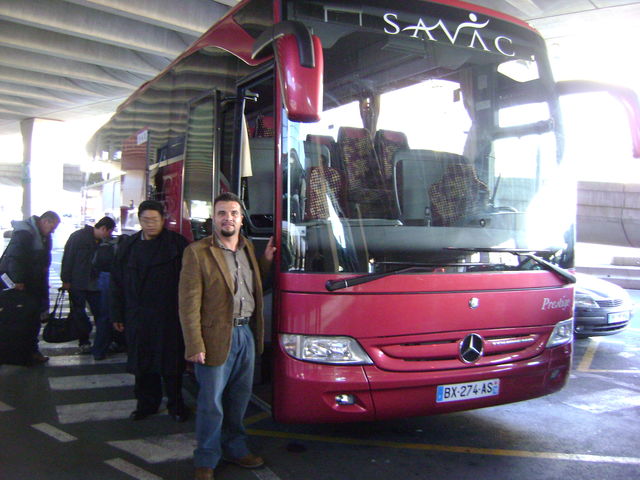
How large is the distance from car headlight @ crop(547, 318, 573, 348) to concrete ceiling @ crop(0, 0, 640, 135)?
27.5 ft

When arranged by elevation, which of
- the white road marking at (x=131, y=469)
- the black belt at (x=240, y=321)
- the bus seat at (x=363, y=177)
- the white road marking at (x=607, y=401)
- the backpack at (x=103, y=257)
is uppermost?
the bus seat at (x=363, y=177)

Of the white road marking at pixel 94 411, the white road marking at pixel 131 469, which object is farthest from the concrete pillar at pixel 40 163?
the white road marking at pixel 131 469

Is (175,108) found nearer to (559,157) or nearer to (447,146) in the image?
(447,146)

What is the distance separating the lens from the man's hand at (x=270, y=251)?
366 cm

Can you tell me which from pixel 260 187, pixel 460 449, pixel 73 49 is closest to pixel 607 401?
pixel 460 449

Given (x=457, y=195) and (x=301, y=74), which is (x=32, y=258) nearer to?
(x=301, y=74)

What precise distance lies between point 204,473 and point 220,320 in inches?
37.4

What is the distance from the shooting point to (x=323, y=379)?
3.51 metres

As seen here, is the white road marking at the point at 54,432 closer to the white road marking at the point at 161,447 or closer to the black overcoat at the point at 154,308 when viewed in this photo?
the white road marking at the point at 161,447

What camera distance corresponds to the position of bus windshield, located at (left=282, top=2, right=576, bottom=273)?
3.68m

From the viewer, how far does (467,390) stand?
378 centimetres

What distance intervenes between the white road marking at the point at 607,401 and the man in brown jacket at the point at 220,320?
3.38 meters

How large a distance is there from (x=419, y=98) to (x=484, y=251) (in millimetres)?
1250

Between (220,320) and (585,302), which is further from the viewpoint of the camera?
(585,302)
